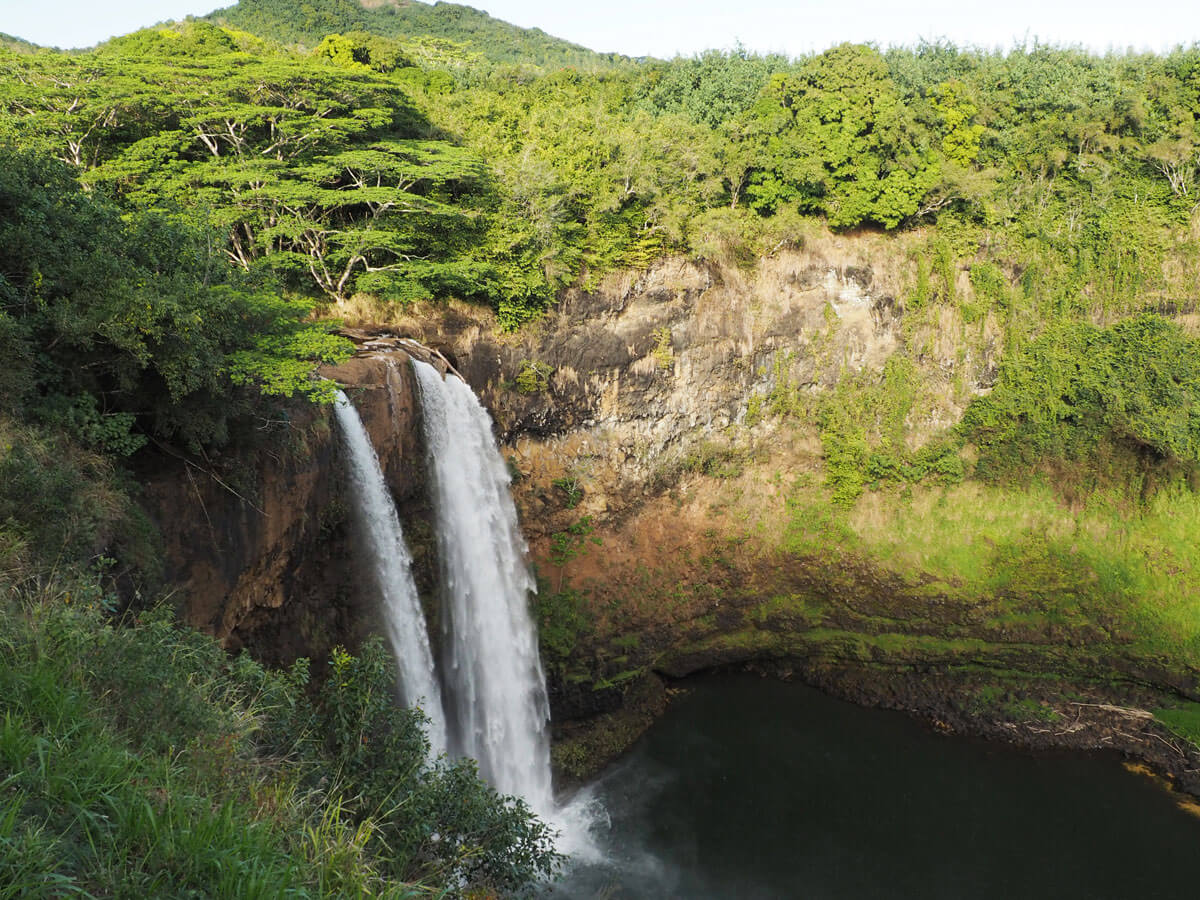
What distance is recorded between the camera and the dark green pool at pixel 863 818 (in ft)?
48.4

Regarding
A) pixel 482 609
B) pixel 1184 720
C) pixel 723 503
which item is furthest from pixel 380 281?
pixel 1184 720

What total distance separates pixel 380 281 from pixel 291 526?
6821 mm

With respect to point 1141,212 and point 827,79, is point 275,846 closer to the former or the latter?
point 827,79

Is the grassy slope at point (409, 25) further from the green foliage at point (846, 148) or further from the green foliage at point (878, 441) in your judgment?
the green foliage at point (878, 441)

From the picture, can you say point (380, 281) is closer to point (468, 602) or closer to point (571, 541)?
point (468, 602)

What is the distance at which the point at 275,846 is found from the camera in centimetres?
465

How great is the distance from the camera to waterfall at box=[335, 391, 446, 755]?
43.5 ft

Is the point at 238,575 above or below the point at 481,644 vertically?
above

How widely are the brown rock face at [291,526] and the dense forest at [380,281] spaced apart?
71cm

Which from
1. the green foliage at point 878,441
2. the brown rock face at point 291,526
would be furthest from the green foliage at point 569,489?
the green foliage at point 878,441

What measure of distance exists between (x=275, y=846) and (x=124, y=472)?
633cm

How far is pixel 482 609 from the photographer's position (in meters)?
16.2

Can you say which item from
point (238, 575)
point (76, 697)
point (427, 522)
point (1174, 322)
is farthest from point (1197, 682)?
point (76, 697)

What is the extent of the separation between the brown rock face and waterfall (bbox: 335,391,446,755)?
0.24 m
